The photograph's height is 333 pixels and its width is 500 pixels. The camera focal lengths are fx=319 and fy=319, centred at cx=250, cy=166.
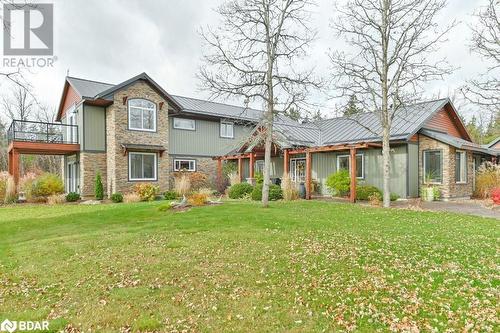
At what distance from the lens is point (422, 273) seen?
16.2 ft

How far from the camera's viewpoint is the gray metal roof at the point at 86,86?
59.7ft

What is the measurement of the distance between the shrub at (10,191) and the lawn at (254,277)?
27.1 feet

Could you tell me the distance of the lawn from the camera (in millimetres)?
3682

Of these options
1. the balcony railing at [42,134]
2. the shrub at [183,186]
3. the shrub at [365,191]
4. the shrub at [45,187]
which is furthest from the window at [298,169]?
the shrub at [45,187]

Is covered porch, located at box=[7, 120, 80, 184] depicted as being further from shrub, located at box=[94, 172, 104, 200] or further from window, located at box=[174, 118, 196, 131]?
window, located at box=[174, 118, 196, 131]

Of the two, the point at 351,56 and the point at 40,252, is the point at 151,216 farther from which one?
the point at 351,56

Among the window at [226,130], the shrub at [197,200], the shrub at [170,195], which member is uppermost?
the window at [226,130]

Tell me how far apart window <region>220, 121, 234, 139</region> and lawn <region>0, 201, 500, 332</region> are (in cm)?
1528

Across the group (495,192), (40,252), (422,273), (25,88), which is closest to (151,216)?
(40,252)

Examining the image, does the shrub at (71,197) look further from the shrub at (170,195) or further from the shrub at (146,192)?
the shrub at (170,195)

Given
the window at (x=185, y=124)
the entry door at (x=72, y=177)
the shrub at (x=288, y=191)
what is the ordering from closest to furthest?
the shrub at (x=288, y=191) → the entry door at (x=72, y=177) → the window at (x=185, y=124)

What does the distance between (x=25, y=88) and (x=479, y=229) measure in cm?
1218

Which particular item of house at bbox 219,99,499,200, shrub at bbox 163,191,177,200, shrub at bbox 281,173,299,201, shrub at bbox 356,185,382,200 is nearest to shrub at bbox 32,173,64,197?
shrub at bbox 163,191,177,200

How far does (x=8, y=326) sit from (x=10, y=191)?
48.7 feet
